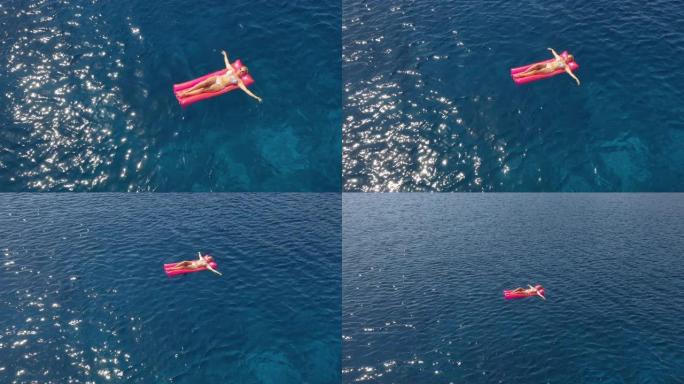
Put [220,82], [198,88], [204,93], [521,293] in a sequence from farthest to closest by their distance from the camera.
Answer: [521,293] < [204,93] < [198,88] < [220,82]

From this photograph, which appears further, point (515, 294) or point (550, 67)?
point (515, 294)

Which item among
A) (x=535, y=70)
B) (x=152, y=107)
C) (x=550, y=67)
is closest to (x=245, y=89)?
(x=152, y=107)

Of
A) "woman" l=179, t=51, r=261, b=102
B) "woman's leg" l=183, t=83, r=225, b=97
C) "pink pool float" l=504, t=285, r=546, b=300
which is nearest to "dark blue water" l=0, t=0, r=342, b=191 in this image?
"woman's leg" l=183, t=83, r=225, b=97

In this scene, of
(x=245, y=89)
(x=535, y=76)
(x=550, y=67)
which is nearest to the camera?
(x=245, y=89)

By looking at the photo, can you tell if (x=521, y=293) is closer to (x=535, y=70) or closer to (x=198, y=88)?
(x=535, y=70)

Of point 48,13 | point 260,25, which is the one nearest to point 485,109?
point 260,25

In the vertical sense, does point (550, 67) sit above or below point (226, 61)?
below

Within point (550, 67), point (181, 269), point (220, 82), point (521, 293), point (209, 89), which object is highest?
point (220, 82)
